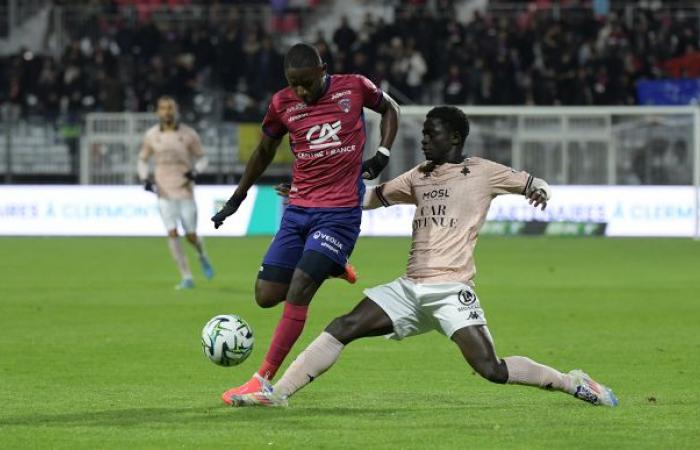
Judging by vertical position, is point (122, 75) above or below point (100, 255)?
above

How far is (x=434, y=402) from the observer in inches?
356

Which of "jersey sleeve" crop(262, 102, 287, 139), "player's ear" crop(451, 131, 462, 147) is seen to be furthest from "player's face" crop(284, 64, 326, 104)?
"player's ear" crop(451, 131, 462, 147)

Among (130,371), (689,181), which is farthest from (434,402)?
(689,181)

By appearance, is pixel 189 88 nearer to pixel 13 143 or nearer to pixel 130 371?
pixel 13 143

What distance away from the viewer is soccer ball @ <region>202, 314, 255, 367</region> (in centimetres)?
899

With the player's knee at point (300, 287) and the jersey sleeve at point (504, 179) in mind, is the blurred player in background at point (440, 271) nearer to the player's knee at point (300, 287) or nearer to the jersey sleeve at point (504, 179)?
the jersey sleeve at point (504, 179)

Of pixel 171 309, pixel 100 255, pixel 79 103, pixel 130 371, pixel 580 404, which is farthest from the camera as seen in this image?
pixel 79 103

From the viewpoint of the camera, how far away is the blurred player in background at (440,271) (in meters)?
8.35

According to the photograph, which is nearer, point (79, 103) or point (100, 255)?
point (100, 255)

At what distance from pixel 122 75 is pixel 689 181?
43.7 feet

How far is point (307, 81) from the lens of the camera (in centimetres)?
888

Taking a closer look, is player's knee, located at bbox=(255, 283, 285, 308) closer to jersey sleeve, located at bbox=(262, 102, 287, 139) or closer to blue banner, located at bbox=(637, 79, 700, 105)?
jersey sleeve, located at bbox=(262, 102, 287, 139)

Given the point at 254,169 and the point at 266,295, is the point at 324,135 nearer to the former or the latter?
the point at 254,169

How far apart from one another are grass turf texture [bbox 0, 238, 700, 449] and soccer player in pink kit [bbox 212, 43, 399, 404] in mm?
658
